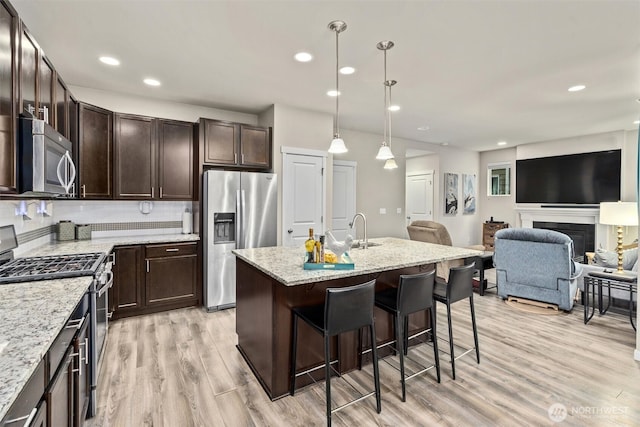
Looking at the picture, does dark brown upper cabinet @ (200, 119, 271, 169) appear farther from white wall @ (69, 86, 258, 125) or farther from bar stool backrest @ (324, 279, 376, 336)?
bar stool backrest @ (324, 279, 376, 336)

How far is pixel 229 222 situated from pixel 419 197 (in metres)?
5.68

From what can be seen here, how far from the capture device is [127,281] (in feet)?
11.8

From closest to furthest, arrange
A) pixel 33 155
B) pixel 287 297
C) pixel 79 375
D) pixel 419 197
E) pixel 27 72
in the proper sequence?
1. pixel 79 375
2. pixel 33 155
3. pixel 27 72
4. pixel 287 297
5. pixel 419 197

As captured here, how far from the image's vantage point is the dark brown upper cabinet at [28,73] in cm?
178

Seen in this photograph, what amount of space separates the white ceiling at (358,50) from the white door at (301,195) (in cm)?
78

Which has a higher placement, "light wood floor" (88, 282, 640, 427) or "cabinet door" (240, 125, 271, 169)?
"cabinet door" (240, 125, 271, 169)

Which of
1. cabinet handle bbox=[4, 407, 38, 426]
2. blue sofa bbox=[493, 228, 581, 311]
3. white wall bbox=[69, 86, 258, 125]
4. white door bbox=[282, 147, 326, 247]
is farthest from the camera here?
white door bbox=[282, 147, 326, 247]

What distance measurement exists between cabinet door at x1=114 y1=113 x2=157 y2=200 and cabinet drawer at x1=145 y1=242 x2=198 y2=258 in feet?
2.15

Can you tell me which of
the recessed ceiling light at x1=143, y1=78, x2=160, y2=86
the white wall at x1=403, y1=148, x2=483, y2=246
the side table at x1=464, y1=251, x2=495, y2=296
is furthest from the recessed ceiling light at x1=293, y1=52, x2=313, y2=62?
the white wall at x1=403, y1=148, x2=483, y2=246

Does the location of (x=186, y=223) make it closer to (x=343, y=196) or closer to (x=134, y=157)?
(x=134, y=157)

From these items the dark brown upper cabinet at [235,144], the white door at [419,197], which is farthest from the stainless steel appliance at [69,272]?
the white door at [419,197]

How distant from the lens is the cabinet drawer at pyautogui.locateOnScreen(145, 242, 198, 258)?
3707 mm

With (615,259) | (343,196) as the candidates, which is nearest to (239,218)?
(343,196)

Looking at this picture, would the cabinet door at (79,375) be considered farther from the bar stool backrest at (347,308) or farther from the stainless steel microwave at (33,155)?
the bar stool backrest at (347,308)
